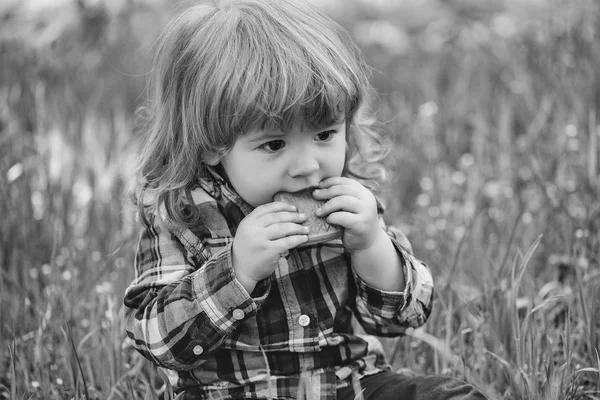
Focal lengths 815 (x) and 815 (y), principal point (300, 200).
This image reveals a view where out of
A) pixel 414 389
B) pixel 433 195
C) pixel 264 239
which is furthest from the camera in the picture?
pixel 433 195

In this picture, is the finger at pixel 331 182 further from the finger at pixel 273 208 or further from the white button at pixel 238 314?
the white button at pixel 238 314

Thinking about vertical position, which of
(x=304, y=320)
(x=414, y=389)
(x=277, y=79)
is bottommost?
(x=414, y=389)

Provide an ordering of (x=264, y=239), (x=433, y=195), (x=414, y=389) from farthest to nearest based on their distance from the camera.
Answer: (x=433, y=195) < (x=414, y=389) < (x=264, y=239)

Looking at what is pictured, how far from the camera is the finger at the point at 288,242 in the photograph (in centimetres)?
160

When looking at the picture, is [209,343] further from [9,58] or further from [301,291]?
[9,58]

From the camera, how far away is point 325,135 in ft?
5.57

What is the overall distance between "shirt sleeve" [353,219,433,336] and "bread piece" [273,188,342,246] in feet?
0.60

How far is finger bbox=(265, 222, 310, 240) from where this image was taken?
1.61 m

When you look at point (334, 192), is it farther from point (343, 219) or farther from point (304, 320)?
point (304, 320)

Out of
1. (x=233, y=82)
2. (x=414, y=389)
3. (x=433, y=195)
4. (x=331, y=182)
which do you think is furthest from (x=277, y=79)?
(x=433, y=195)

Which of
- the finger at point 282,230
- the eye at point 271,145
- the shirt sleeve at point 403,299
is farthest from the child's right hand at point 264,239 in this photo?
the shirt sleeve at point 403,299

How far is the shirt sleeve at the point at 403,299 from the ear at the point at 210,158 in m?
0.40

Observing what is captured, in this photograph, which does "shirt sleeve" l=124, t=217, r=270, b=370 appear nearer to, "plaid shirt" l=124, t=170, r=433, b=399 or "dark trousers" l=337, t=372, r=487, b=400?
"plaid shirt" l=124, t=170, r=433, b=399

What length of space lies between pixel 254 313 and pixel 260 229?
6.9 inches
